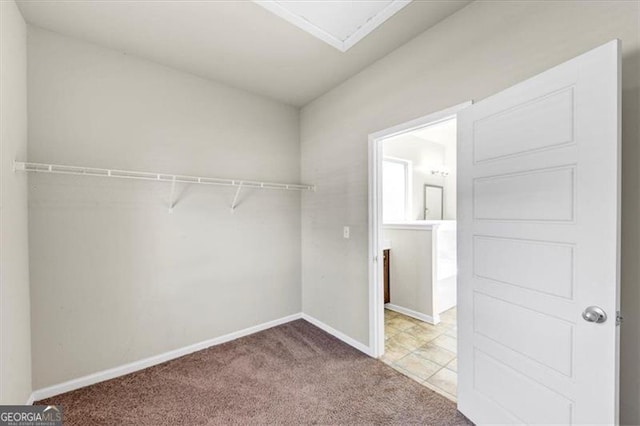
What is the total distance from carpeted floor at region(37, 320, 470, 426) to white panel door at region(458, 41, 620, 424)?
0.48 meters

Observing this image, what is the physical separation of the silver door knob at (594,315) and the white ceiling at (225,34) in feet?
6.06

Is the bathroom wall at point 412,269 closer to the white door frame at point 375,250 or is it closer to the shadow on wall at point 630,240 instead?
the white door frame at point 375,250

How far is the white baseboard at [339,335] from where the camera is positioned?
8.20ft

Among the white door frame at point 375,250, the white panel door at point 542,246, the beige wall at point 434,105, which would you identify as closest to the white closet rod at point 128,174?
the beige wall at point 434,105

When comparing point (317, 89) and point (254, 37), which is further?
point (317, 89)

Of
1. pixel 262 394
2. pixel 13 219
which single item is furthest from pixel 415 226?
pixel 13 219

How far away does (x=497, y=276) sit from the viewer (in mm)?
1480

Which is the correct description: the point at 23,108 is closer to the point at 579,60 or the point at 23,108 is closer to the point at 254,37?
the point at 254,37

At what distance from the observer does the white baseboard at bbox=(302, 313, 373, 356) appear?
250 cm

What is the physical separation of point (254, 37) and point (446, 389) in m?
3.03

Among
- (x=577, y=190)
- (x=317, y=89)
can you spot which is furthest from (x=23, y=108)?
(x=577, y=190)

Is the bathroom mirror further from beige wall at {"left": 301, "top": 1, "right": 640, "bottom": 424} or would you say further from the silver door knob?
the silver door knob

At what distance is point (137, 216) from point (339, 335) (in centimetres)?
223

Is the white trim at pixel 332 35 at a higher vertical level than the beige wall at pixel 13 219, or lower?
higher
